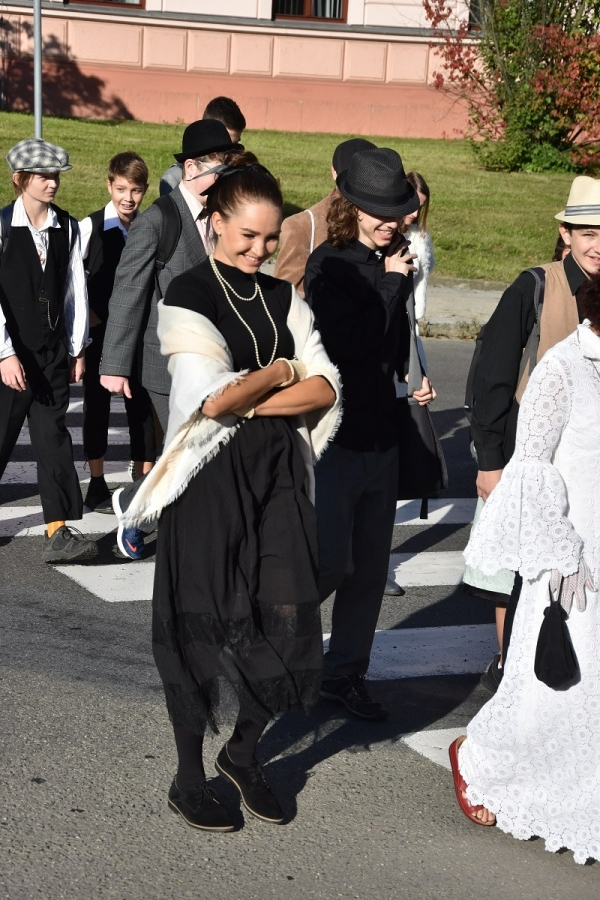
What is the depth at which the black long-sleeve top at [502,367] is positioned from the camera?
4488mm

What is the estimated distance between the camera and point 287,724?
4551 millimetres

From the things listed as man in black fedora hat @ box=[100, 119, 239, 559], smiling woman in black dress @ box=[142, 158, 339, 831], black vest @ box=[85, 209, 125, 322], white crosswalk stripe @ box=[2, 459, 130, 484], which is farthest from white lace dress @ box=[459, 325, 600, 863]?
white crosswalk stripe @ box=[2, 459, 130, 484]

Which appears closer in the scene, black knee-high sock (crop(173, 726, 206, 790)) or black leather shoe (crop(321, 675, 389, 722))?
black knee-high sock (crop(173, 726, 206, 790))

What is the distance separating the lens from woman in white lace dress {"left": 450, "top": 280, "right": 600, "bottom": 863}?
11.8 ft

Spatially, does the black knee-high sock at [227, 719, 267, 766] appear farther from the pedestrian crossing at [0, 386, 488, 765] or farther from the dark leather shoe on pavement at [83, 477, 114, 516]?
the dark leather shoe on pavement at [83, 477, 114, 516]

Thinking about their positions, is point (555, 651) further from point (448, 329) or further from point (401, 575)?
point (448, 329)

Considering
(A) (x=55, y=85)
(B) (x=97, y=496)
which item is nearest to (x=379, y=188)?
(B) (x=97, y=496)

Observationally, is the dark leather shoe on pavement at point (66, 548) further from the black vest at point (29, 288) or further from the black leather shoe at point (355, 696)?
the black leather shoe at point (355, 696)

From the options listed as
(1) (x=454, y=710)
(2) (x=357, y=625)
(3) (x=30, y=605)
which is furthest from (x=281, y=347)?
(3) (x=30, y=605)

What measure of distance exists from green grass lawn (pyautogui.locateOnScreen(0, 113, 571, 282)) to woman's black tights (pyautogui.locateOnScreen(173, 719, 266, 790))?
13.2 meters

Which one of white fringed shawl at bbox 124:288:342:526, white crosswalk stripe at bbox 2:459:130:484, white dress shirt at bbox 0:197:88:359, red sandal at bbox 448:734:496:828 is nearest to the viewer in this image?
white fringed shawl at bbox 124:288:342:526

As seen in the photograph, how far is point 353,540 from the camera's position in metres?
4.59

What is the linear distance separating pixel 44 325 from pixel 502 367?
9.00 feet

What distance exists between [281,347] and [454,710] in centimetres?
184
